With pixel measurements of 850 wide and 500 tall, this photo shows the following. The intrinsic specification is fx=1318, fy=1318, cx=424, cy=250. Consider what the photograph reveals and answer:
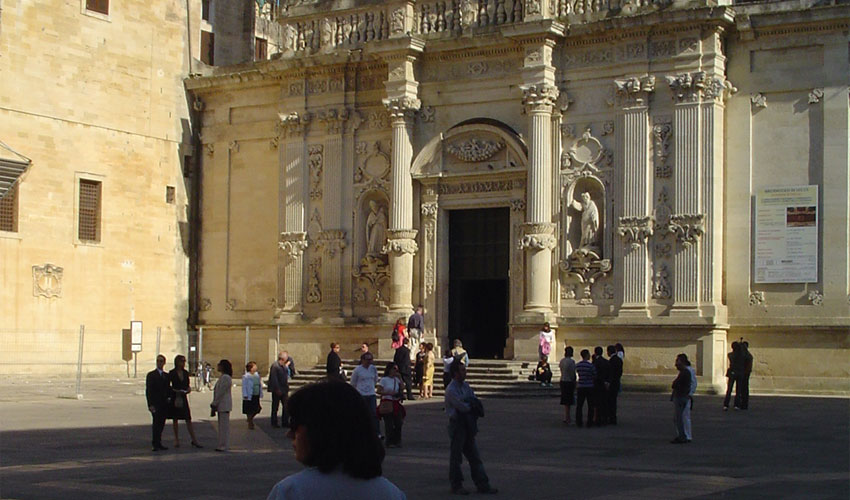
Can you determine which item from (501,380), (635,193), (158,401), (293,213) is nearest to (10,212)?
(293,213)

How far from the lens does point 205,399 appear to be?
33969 mm

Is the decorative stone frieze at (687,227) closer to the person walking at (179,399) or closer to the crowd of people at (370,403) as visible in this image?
the crowd of people at (370,403)

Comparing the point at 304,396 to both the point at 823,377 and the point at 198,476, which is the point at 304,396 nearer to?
the point at 198,476

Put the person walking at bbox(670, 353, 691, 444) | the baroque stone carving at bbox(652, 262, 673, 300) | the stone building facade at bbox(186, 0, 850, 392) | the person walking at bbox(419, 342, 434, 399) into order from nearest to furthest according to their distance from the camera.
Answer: the person walking at bbox(670, 353, 691, 444), the stone building facade at bbox(186, 0, 850, 392), the person walking at bbox(419, 342, 434, 399), the baroque stone carving at bbox(652, 262, 673, 300)

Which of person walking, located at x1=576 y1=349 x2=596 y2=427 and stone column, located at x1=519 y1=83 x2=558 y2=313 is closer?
Answer: person walking, located at x1=576 y1=349 x2=596 y2=427

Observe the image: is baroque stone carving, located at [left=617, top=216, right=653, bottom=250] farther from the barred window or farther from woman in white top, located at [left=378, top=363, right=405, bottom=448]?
A: the barred window

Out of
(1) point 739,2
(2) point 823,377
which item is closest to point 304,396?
(2) point 823,377

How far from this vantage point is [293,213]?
1582 inches

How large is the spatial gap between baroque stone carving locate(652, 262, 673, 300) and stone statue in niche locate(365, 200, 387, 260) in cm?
853

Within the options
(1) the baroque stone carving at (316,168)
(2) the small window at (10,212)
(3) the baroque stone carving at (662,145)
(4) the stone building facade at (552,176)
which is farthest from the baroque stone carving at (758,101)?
(2) the small window at (10,212)

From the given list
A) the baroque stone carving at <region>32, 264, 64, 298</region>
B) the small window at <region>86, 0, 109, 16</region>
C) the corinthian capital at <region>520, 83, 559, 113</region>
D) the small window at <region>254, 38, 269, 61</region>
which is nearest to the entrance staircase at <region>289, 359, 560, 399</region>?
the corinthian capital at <region>520, 83, 559, 113</region>

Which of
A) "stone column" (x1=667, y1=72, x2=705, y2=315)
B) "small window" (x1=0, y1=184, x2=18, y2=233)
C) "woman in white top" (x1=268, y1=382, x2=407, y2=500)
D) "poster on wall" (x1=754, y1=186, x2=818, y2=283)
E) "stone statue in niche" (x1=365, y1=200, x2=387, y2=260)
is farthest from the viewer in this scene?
"stone statue in niche" (x1=365, y1=200, x2=387, y2=260)

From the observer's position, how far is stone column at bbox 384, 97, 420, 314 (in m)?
37.6

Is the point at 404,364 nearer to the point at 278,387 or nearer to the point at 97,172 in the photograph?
the point at 278,387
